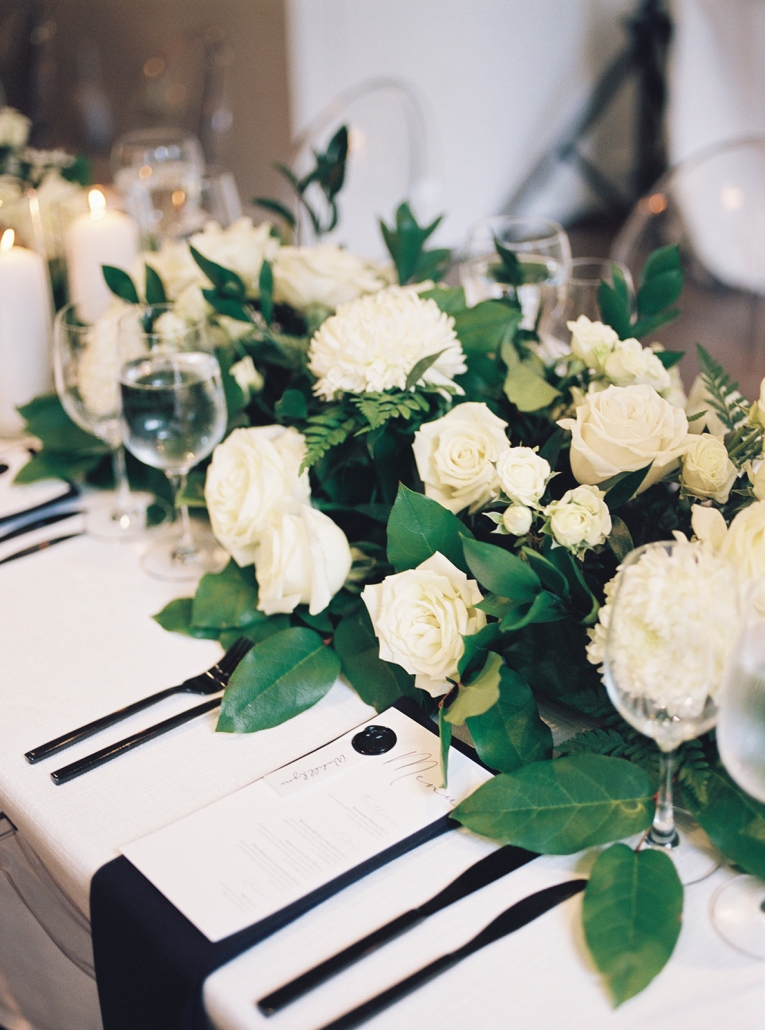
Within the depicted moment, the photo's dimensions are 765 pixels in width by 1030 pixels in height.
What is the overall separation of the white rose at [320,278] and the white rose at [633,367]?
37cm

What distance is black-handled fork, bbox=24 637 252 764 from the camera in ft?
2.80

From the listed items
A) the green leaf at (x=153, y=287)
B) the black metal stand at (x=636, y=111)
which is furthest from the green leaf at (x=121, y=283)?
the black metal stand at (x=636, y=111)

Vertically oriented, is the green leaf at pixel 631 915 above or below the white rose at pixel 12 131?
below

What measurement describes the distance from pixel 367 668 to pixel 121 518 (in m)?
0.49

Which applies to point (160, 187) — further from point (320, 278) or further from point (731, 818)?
point (731, 818)

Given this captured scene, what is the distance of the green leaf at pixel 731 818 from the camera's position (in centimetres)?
68

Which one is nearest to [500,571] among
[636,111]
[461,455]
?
[461,455]

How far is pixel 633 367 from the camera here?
97cm

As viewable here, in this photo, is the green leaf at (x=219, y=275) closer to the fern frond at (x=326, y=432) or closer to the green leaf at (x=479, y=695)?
the fern frond at (x=326, y=432)

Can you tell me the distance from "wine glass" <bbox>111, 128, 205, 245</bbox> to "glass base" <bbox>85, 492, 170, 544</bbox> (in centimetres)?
62

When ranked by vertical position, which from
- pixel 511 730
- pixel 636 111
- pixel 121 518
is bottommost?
pixel 636 111

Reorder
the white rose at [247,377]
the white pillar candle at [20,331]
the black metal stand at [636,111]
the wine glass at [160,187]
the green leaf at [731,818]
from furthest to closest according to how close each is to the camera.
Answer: the black metal stand at [636,111] → the wine glass at [160,187] → the white pillar candle at [20,331] → the white rose at [247,377] → the green leaf at [731,818]

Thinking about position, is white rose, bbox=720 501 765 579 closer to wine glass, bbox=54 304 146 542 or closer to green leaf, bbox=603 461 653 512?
green leaf, bbox=603 461 653 512

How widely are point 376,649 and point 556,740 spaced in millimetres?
188
